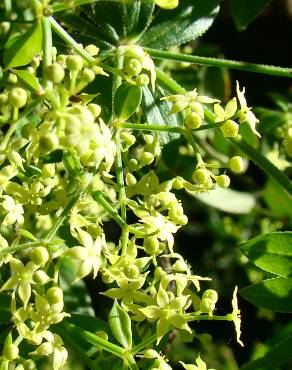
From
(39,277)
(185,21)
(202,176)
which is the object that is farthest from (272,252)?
(185,21)

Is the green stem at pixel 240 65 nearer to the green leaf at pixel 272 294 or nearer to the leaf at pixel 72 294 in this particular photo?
the green leaf at pixel 272 294

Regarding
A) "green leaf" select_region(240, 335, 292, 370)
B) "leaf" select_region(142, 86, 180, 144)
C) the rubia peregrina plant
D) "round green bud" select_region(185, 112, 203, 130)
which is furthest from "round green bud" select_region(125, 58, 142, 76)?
"green leaf" select_region(240, 335, 292, 370)

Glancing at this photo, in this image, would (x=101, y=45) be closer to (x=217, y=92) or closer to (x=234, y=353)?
(x=217, y=92)

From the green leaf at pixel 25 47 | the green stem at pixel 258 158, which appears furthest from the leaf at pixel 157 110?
the green leaf at pixel 25 47

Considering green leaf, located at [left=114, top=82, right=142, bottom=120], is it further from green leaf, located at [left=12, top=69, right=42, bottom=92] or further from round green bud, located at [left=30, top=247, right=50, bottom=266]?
round green bud, located at [left=30, top=247, right=50, bottom=266]

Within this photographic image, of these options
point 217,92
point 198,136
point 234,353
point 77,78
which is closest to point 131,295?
point 77,78

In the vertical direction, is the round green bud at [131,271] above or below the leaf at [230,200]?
above
